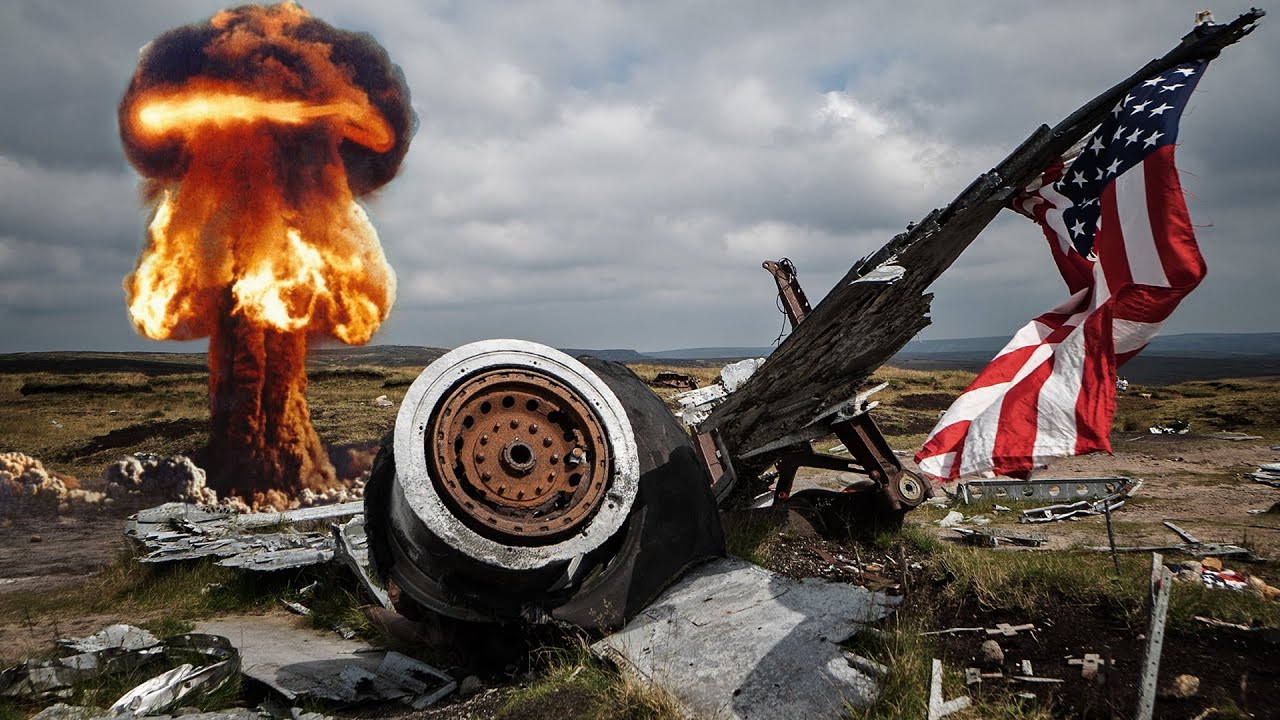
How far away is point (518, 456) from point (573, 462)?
1.58ft

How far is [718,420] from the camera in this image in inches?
326

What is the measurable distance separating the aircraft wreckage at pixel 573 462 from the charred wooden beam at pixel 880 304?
0.02 m

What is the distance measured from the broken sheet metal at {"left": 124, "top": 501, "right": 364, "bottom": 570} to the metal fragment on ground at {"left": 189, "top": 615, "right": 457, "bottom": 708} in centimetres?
271

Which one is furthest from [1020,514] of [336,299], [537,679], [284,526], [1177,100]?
[336,299]

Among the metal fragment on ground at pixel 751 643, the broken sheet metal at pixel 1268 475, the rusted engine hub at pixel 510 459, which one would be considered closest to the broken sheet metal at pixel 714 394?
the metal fragment on ground at pixel 751 643

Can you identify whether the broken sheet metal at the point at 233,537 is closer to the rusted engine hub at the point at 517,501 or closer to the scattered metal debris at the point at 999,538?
the rusted engine hub at the point at 517,501

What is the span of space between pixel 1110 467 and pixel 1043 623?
720 inches

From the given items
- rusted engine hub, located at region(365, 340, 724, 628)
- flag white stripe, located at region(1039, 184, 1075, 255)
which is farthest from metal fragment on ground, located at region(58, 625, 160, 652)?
flag white stripe, located at region(1039, 184, 1075, 255)

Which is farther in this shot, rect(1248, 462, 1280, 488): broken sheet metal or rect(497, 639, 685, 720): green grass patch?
rect(1248, 462, 1280, 488): broken sheet metal

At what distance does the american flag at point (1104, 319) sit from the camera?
4.69 m

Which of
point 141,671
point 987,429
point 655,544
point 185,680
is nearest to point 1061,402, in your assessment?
point 987,429

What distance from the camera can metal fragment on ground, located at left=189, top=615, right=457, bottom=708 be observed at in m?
5.90

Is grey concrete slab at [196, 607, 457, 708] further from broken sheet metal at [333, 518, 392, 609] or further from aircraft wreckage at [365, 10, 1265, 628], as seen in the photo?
broken sheet metal at [333, 518, 392, 609]

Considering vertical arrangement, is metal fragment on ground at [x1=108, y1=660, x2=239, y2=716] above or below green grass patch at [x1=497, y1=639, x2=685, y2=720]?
below
